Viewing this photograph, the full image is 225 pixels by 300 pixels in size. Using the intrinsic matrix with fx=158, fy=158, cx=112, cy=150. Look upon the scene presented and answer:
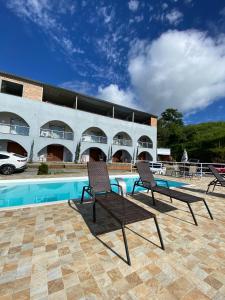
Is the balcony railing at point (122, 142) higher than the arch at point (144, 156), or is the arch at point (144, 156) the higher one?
the balcony railing at point (122, 142)

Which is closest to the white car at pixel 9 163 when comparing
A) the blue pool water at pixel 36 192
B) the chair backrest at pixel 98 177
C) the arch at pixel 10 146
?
the blue pool water at pixel 36 192

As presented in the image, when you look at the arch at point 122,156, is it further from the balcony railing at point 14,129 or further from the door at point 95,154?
the balcony railing at point 14,129

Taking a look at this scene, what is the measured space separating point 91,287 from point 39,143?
1712 cm

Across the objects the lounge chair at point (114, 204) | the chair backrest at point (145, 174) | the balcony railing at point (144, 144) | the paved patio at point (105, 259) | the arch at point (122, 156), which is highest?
the balcony railing at point (144, 144)

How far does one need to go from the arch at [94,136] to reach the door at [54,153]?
3.34m

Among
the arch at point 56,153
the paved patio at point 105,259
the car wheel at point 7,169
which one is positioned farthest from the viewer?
the arch at point 56,153

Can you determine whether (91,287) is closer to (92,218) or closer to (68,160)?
(92,218)

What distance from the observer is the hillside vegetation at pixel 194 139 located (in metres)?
31.0

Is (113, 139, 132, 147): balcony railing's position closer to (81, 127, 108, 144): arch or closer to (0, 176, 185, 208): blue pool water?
(81, 127, 108, 144): arch

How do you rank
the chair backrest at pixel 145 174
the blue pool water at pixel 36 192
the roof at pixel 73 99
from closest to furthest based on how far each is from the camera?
the chair backrest at pixel 145 174 → the blue pool water at pixel 36 192 → the roof at pixel 73 99

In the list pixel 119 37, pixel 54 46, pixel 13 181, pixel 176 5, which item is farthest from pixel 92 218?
pixel 54 46

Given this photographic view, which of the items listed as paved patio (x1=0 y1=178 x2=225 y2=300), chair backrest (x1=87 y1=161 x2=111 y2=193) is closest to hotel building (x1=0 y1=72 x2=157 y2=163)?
chair backrest (x1=87 y1=161 x2=111 y2=193)

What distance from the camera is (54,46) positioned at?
14.6 meters

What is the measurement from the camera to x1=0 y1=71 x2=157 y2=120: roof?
713 inches
